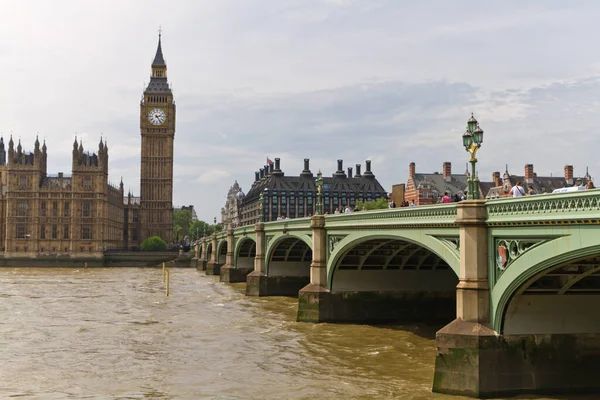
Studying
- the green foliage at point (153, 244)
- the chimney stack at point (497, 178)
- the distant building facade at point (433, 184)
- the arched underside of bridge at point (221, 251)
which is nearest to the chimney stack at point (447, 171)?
the distant building facade at point (433, 184)

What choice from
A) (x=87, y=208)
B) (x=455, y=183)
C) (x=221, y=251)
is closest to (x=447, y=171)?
(x=455, y=183)

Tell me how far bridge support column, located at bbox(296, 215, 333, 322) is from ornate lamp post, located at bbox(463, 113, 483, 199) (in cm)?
1575

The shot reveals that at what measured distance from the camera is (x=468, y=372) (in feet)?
59.1

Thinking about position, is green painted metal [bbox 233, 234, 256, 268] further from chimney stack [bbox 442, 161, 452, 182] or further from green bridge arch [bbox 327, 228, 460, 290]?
chimney stack [bbox 442, 161, 452, 182]

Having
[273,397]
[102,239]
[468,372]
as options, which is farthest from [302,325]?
[102,239]

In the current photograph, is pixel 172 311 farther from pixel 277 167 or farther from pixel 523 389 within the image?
pixel 277 167

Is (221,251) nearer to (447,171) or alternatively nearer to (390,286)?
(447,171)

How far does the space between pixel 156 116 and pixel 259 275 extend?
103 m

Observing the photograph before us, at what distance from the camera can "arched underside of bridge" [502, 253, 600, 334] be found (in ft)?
60.4

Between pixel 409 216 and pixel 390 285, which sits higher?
pixel 409 216

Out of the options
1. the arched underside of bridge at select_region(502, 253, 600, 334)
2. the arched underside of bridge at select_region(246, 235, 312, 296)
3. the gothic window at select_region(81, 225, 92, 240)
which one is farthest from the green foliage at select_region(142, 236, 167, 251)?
the arched underside of bridge at select_region(502, 253, 600, 334)

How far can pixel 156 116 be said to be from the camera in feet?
482

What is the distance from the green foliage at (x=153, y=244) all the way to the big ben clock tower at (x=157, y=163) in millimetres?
9576

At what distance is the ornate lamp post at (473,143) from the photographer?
1912 centimetres
